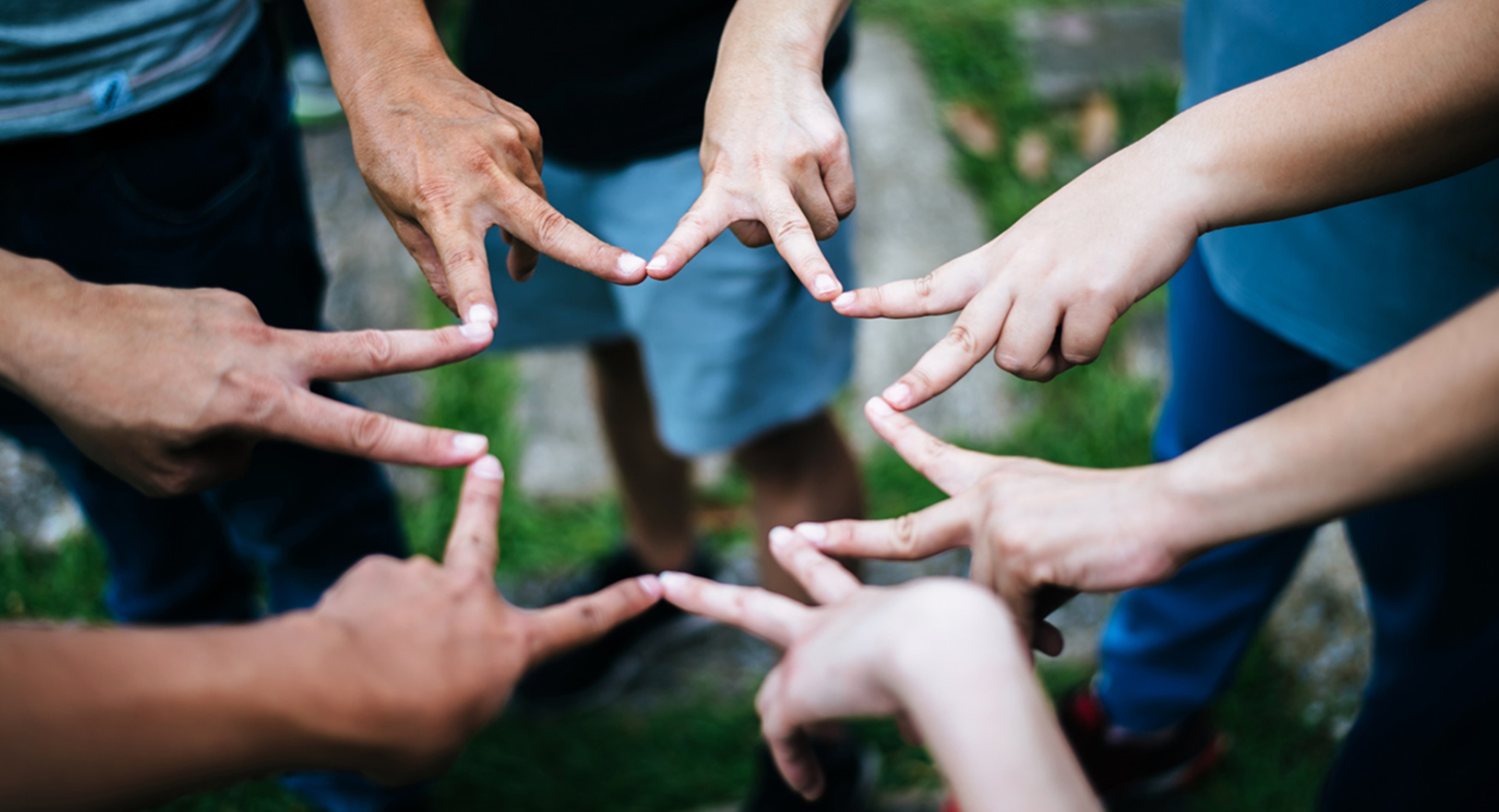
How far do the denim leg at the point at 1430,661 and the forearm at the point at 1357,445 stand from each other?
47 cm

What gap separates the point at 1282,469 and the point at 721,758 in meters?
1.53

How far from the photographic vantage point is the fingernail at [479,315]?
4.16ft

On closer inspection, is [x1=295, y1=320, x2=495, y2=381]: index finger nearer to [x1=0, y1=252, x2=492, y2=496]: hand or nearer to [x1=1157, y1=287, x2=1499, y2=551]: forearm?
[x1=0, y1=252, x2=492, y2=496]: hand

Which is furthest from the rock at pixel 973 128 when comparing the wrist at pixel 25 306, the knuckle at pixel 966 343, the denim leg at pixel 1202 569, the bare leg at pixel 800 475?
the wrist at pixel 25 306

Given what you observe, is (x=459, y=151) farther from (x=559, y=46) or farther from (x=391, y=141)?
(x=559, y=46)

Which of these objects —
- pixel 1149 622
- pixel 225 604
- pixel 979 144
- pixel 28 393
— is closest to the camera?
pixel 28 393

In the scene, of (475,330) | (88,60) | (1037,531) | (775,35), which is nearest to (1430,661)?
(1037,531)

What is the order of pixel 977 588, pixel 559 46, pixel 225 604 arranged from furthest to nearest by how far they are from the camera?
pixel 225 604 → pixel 559 46 → pixel 977 588

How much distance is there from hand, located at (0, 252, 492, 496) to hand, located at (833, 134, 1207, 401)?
664 millimetres

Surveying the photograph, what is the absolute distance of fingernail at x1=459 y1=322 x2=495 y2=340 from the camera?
4.12 feet

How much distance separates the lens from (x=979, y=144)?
3.30 meters

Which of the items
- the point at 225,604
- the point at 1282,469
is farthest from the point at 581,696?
the point at 1282,469

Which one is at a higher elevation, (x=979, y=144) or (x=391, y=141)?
(x=391, y=141)

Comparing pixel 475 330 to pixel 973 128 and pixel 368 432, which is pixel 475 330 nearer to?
pixel 368 432
